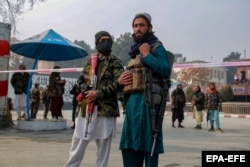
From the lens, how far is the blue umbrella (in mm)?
10344

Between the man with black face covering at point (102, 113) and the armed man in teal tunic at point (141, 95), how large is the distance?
682 mm

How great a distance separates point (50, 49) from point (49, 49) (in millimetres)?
31

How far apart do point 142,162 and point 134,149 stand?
0.22 meters

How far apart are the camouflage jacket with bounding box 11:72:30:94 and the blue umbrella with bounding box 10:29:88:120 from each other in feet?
1.40

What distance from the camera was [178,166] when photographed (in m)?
5.17

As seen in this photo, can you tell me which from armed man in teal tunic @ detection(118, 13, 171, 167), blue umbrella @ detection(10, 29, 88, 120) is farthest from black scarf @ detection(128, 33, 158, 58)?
blue umbrella @ detection(10, 29, 88, 120)

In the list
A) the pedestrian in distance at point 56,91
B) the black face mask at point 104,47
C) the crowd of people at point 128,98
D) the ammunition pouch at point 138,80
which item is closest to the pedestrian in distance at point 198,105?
the pedestrian in distance at point 56,91

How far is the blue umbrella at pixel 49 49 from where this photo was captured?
10344 mm

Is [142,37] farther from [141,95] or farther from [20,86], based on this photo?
[20,86]

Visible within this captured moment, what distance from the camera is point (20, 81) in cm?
1093

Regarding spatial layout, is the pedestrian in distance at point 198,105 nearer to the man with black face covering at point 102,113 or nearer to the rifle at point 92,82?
the man with black face covering at point 102,113

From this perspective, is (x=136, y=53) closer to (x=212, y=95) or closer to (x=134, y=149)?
(x=134, y=149)

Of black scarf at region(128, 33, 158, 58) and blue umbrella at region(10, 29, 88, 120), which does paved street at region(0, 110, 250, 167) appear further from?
blue umbrella at region(10, 29, 88, 120)

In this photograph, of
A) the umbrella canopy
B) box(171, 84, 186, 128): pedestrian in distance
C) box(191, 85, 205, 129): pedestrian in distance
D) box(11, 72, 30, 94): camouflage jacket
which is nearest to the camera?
the umbrella canopy
